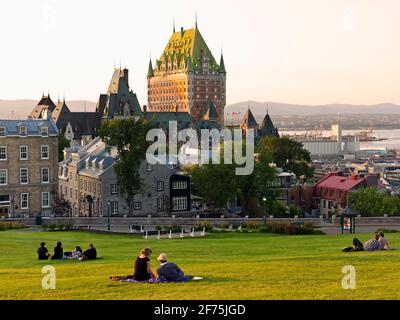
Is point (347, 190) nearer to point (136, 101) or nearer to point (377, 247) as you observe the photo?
point (377, 247)

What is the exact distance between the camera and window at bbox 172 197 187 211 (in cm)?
7556

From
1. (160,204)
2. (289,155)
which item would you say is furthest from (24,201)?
(289,155)

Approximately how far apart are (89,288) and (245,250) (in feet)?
43.4

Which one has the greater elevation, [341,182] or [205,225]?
[341,182]

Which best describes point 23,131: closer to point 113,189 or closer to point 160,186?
point 113,189

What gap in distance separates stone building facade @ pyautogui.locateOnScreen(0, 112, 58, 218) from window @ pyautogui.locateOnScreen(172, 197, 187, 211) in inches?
504

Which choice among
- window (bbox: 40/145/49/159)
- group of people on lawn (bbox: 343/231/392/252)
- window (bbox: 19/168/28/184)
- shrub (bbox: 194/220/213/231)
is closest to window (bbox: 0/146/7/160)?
window (bbox: 19/168/28/184)

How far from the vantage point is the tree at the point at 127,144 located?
68.4 m

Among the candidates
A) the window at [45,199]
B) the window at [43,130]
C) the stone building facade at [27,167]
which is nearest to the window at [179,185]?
the stone building facade at [27,167]

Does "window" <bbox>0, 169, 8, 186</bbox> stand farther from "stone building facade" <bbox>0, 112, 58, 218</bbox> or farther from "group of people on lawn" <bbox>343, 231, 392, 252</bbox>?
"group of people on lawn" <bbox>343, 231, 392, 252</bbox>

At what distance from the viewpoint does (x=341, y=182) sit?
97.9 metres

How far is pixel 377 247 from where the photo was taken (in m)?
27.7

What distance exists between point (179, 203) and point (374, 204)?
21.7m
